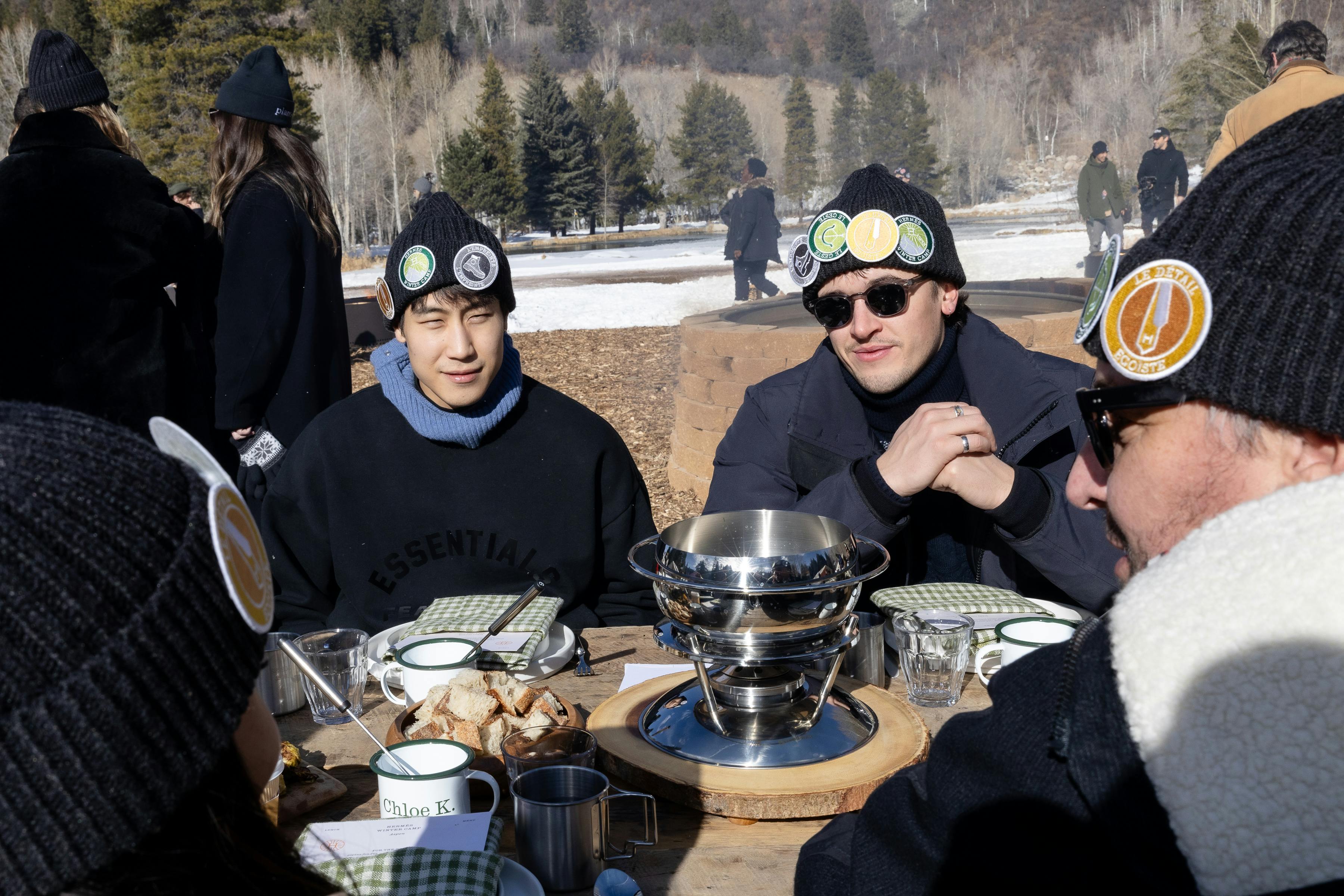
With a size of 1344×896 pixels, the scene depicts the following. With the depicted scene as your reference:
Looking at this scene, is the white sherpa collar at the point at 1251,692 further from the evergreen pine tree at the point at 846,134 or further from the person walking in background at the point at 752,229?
the evergreen pine tree at the point at 846,134

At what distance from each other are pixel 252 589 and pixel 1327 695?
87 centimetres

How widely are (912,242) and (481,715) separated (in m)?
1.78

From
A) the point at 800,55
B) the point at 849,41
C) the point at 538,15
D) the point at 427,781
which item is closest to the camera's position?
the point at 427,781

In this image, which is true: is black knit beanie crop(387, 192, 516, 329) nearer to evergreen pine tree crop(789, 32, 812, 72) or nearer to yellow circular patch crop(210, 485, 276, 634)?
yellow circular patch crop(210, 485, 276, 634)

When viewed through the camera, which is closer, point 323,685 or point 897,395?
point 323,685

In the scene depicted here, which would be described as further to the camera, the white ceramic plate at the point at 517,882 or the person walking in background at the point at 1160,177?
the person walking in background at the point at 1160,177

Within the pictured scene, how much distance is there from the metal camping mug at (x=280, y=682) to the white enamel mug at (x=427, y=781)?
475 mm

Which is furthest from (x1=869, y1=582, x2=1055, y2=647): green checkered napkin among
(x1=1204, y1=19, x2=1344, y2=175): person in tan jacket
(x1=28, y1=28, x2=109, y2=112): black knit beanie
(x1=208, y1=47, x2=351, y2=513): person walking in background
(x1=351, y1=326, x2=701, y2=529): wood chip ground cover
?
(x1=351, y1=326, x2=701, y2=529): wood chip ground cover

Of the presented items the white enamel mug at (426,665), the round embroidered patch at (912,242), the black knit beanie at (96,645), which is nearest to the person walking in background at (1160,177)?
the round embroidered patch at (912,242)

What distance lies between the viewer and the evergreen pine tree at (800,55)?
44781mm

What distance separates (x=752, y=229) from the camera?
15.0m

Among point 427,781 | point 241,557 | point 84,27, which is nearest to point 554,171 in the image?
point 84,27

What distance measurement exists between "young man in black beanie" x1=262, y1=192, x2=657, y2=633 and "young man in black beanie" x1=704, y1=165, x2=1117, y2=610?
447 millimetres

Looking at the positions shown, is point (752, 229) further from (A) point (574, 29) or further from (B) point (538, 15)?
(B) point (538, 15)
